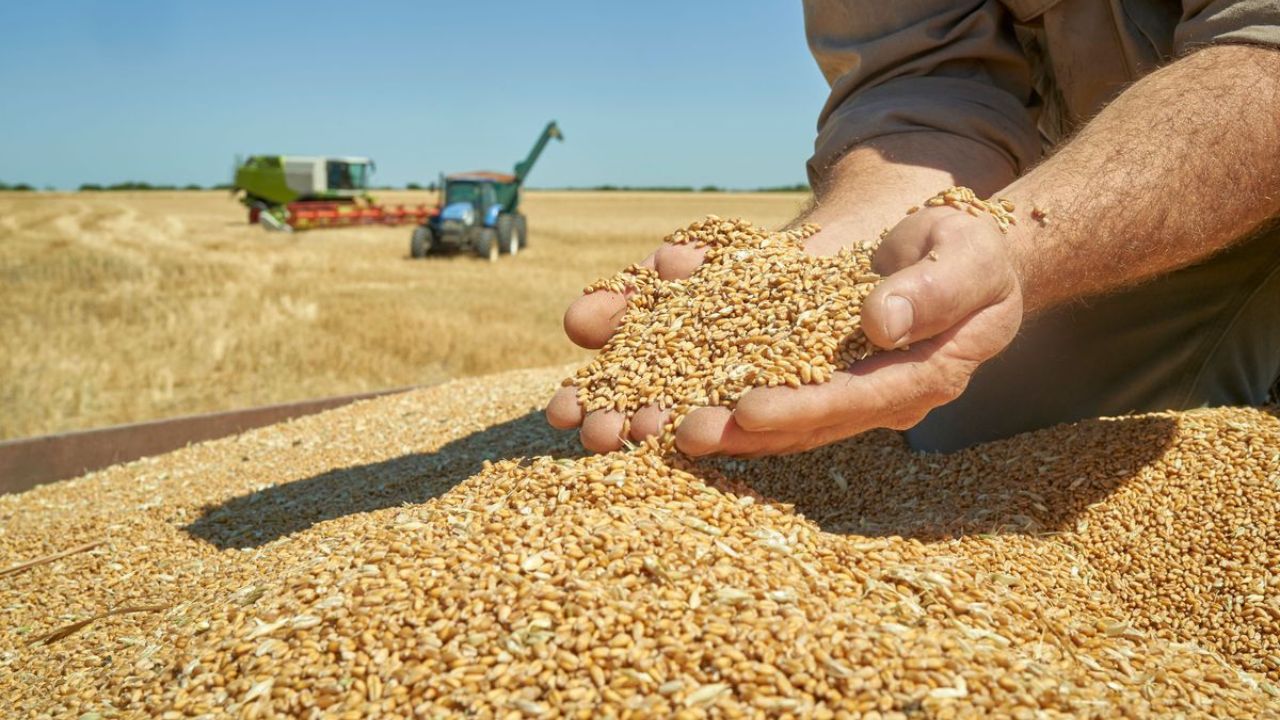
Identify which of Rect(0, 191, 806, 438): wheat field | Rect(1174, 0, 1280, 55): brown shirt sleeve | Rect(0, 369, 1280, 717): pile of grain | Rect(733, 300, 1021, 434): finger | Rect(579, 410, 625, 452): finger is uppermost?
Rect(1174, 0, 1280, 55): brown shirt sleeve

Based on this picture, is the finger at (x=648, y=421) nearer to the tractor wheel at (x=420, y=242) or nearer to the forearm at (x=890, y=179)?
the forearm at (x=890, y=179)

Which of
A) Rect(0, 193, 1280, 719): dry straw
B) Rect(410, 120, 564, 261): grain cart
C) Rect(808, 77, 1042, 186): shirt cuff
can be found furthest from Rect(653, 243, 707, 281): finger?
Rect(410, 120, 564, 261): grain cart

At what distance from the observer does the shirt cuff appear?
270cm

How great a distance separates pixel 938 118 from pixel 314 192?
83.5ft

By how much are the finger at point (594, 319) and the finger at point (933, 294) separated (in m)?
0.75

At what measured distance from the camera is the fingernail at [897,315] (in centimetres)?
159

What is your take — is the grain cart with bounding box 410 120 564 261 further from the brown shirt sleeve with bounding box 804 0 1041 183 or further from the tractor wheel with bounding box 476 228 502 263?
the brown shirt sleeve with bounding box 804 0 1041 183

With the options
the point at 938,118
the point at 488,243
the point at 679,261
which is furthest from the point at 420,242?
the point at 679,261

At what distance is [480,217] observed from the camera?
1728 centimetres

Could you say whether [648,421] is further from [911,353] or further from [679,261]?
[679,261]

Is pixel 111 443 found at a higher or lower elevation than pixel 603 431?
lower

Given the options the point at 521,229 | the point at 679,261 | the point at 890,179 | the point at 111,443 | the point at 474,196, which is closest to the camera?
the point at 679,261

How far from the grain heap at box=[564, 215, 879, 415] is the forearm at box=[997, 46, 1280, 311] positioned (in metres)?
0.38

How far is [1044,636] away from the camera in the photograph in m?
1.48
